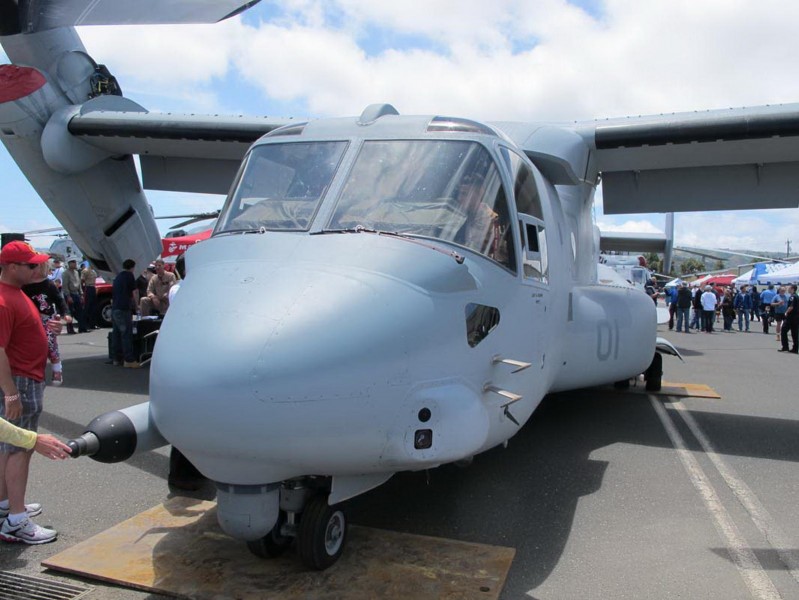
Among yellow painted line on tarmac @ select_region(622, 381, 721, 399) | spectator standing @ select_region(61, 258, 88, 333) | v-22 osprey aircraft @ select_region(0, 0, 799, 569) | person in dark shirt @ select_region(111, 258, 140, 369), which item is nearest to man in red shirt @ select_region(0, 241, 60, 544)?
v-22 osprey aircraft @ select_region(0, 0, 799, 569)

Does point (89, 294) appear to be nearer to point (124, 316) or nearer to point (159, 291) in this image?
point (159, 291)

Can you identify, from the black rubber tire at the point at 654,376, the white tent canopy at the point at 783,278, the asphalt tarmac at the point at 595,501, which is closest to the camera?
the asphalt tarmac at the point at 595,501

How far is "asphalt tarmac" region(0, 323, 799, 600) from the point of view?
3.41m

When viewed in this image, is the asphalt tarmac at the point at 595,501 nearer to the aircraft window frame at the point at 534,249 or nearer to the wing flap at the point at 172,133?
the aircraft window frame at the point at 534,249

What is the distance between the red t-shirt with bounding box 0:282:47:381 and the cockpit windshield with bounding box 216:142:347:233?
4.07 ft

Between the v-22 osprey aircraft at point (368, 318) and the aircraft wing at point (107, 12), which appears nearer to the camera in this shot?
the v-22 osprey aircraft at point (368, 318)

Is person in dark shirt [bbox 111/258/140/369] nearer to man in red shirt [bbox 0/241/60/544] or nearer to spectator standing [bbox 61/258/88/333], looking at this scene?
man in red shirt [bbox 0/241/60/544]

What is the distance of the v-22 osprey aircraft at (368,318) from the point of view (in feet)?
8.43

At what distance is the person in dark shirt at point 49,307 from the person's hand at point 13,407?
47 centimetres

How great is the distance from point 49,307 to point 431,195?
291 centimetres

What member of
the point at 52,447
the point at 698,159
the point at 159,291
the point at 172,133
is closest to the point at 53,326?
the point at 52,447

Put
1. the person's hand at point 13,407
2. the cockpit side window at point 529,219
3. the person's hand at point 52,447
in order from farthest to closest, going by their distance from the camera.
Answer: the cockpit side window at point 529,219 < the person's hand at point 13,407 < the person's hand at point 52,447

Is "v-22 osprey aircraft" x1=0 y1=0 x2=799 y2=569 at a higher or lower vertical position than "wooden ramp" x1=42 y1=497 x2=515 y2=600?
higher

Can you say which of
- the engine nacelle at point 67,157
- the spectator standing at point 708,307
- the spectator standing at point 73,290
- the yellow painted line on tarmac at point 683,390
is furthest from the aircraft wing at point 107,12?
the spectator standing at point 708,307
